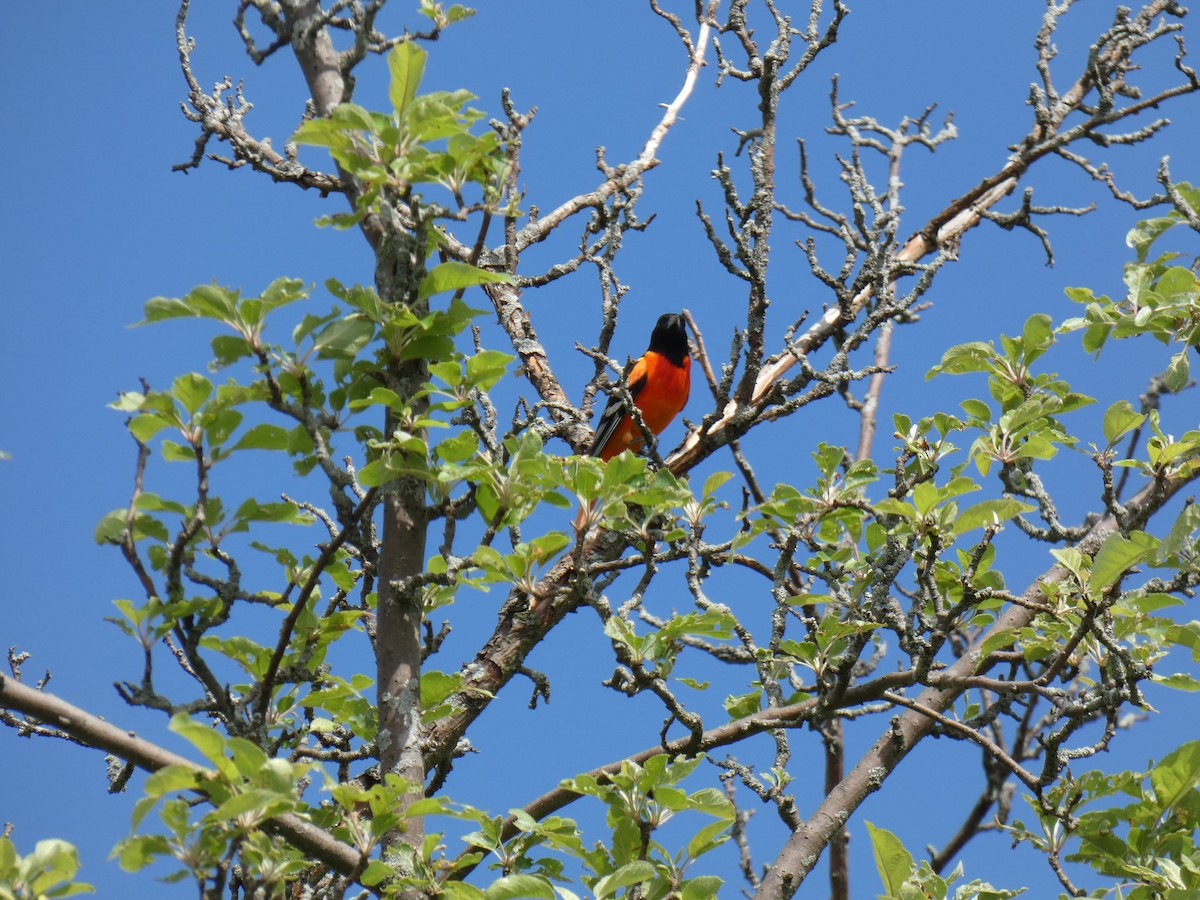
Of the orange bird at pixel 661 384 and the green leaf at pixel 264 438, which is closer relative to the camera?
the green leaf at pixel 264 438

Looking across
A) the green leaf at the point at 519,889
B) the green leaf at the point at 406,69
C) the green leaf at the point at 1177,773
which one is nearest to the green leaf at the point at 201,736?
the green leaf at the point at 519,889

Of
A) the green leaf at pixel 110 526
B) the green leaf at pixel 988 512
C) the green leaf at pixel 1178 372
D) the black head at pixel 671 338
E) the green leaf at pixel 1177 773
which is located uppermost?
the black head at pixel 671 338

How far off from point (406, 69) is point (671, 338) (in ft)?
20.3

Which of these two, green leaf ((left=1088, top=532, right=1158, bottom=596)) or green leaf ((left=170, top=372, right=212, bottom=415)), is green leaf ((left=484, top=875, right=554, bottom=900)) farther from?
green leaf ((left=1088, top=532, right=1158, bottom=596))

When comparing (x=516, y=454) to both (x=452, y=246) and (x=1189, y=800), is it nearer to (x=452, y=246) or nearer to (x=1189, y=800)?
(x=452, y=246)

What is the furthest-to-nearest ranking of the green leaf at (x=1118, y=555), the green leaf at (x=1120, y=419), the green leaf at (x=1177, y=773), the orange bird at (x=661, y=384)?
the orange bird at (x=661, y=384), the green leaf at (x=1120, y=419), the green leaf at (x=1177, y=773), the green leaf at (x=1118, y=555)

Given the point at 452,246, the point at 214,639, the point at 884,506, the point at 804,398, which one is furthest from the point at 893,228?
the point at 214,639

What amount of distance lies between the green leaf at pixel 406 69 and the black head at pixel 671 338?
18.7ft

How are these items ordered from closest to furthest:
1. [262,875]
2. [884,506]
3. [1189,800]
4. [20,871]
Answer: [20,871], [262,875], [884,506], [1189,800]

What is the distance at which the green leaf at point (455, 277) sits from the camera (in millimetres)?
2684

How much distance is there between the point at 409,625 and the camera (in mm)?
3146

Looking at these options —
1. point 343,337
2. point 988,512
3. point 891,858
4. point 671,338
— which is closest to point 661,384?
point 671,338

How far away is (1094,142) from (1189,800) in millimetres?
2764

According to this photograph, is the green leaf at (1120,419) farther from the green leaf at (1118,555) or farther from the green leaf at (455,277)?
the green leaf at (455,277)
